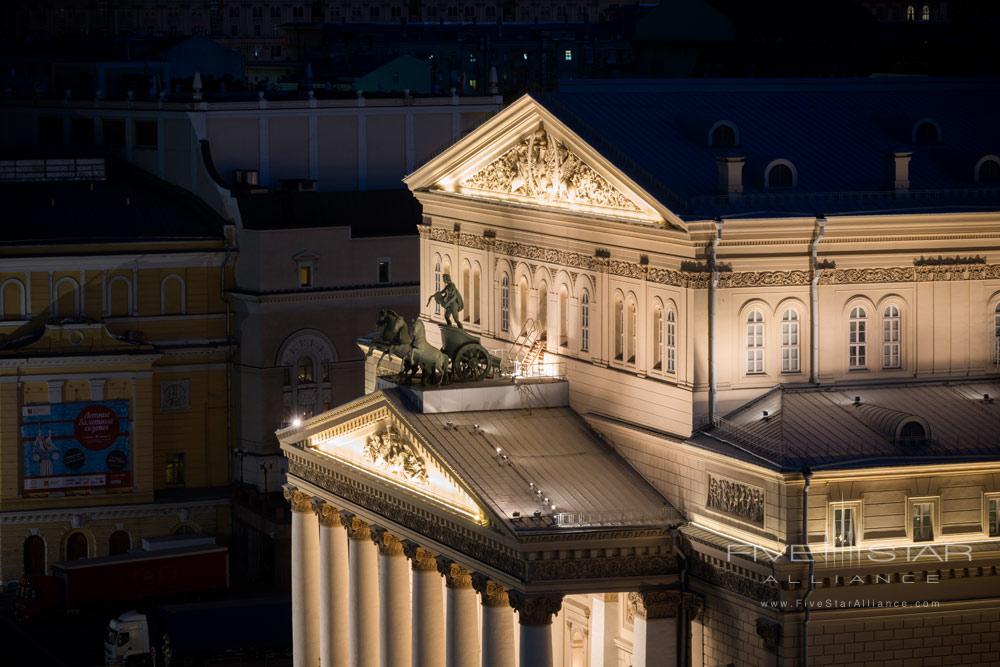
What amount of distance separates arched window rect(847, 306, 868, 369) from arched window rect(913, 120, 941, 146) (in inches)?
390

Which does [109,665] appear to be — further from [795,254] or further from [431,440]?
[795,254]

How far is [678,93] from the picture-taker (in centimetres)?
10694

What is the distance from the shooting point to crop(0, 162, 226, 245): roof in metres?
155

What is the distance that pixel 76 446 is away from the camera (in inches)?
5979

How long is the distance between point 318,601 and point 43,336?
1547 inches

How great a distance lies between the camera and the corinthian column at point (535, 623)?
310 ft

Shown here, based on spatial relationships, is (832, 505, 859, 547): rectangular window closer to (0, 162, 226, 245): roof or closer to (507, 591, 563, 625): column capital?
(507, 591, 563, 625): column capital

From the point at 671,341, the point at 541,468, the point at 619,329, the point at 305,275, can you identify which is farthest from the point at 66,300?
the point at 671,341

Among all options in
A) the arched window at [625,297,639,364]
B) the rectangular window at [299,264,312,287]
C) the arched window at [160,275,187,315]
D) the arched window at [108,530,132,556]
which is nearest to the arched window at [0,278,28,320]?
the arched window at [160,275,187,315]

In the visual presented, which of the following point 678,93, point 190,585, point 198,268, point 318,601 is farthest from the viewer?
point 198,268

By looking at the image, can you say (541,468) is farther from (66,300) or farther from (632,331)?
(66,300)

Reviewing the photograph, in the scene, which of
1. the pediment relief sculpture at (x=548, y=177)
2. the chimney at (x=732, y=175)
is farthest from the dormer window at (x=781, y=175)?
the pediment relief sculpture at (x=548, y=177)

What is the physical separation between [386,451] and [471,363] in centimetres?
463

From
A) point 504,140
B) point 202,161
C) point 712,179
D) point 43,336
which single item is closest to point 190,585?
point 43,336
